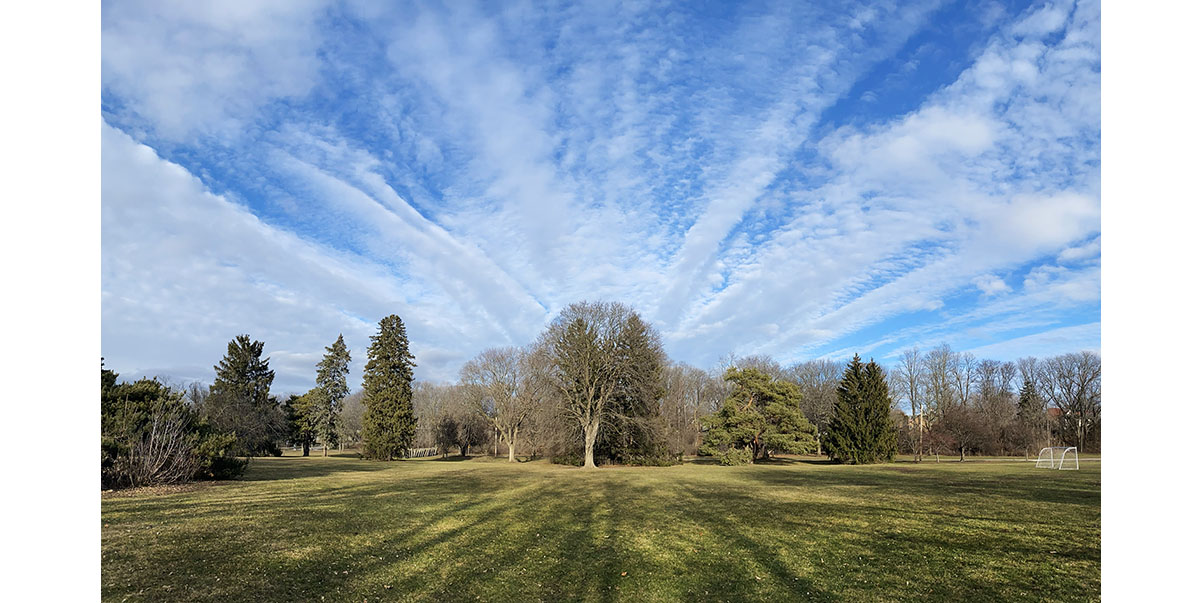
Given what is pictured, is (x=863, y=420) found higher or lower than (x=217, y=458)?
lower

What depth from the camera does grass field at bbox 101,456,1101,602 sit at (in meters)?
5.96

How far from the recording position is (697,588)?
6211mm

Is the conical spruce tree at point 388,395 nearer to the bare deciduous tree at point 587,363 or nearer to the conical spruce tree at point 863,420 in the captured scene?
the bare deciduous tree at point 587,363

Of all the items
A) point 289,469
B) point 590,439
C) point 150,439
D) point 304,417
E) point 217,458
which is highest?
point 150,439

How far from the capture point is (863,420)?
3400cm

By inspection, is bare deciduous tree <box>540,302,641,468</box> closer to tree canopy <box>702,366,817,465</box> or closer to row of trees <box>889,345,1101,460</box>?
tree canopy <box>702,366,817,465</box>

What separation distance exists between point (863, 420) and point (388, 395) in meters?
34.4

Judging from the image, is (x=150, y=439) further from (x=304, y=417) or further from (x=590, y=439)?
(x=304, y=417)

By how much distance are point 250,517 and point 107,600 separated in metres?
5.15

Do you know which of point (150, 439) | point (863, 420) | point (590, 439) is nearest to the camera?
point (150, 439)

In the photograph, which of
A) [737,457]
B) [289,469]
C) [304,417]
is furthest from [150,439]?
[304,417]

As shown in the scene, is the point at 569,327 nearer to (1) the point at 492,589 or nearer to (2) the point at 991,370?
(1) the point at 492,589

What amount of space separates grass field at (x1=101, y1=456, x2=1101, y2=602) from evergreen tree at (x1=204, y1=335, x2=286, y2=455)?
24084mm

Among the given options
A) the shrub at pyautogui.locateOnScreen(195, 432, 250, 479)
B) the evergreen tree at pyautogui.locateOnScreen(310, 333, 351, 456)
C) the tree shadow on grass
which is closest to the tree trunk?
the tree shadow on grass
